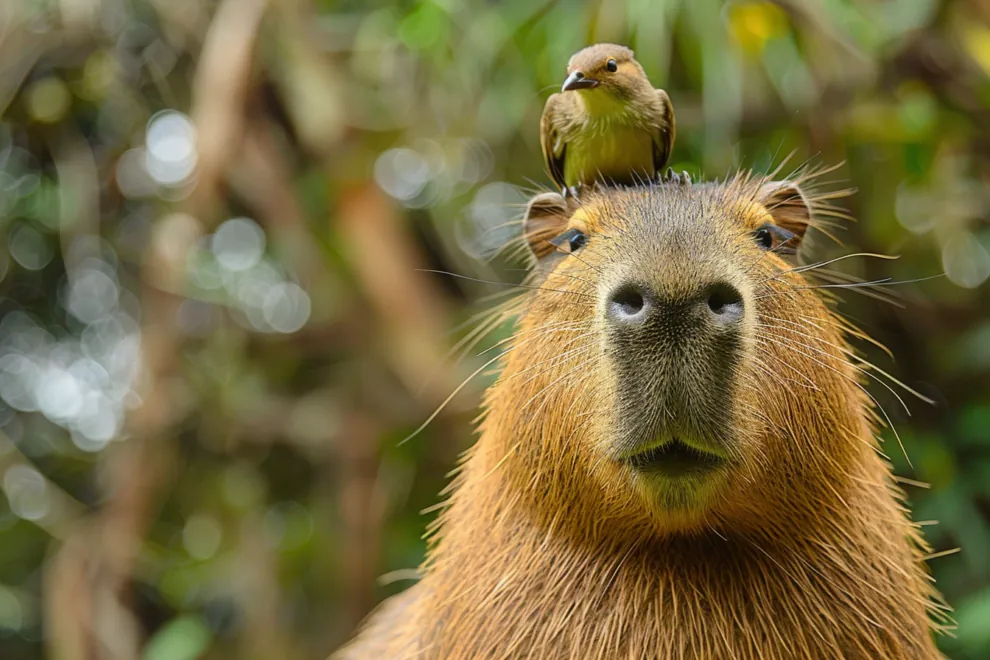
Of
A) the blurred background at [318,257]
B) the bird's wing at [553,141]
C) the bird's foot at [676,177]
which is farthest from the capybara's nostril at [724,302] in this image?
the blurred background at [318,257]

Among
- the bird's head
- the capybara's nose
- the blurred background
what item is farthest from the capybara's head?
the blurred background

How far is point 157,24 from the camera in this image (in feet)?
10.2

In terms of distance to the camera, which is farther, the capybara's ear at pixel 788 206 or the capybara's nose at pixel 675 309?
the capybara's ear at pixel 788 206

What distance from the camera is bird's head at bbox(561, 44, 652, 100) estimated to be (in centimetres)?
110

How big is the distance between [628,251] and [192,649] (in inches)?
92.0

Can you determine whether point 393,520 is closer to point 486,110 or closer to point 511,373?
point 486,110

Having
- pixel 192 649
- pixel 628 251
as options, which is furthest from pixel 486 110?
pixel 192 649

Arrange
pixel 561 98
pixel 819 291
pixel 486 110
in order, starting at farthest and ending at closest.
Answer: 1. pixel 486 110
2. pixel 819 291
3. pixel 561 98

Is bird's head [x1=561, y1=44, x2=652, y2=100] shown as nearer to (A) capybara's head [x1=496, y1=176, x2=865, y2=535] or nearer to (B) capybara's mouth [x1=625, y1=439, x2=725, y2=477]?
(A) capybara's head [x1=496, y1=176, x2=865, y2=535]

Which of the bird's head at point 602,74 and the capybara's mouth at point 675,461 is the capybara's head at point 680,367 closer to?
the capybara's mouth at point 675,461

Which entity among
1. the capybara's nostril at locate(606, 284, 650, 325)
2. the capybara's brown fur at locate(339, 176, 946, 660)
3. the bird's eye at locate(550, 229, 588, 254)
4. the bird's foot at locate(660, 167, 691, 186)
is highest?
the bird's foot at locate(660, 167, 691, 186)

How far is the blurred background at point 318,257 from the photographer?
234 centimetres

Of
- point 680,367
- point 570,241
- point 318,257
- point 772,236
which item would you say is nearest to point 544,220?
point 570,241

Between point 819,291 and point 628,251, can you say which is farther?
point 819,291
